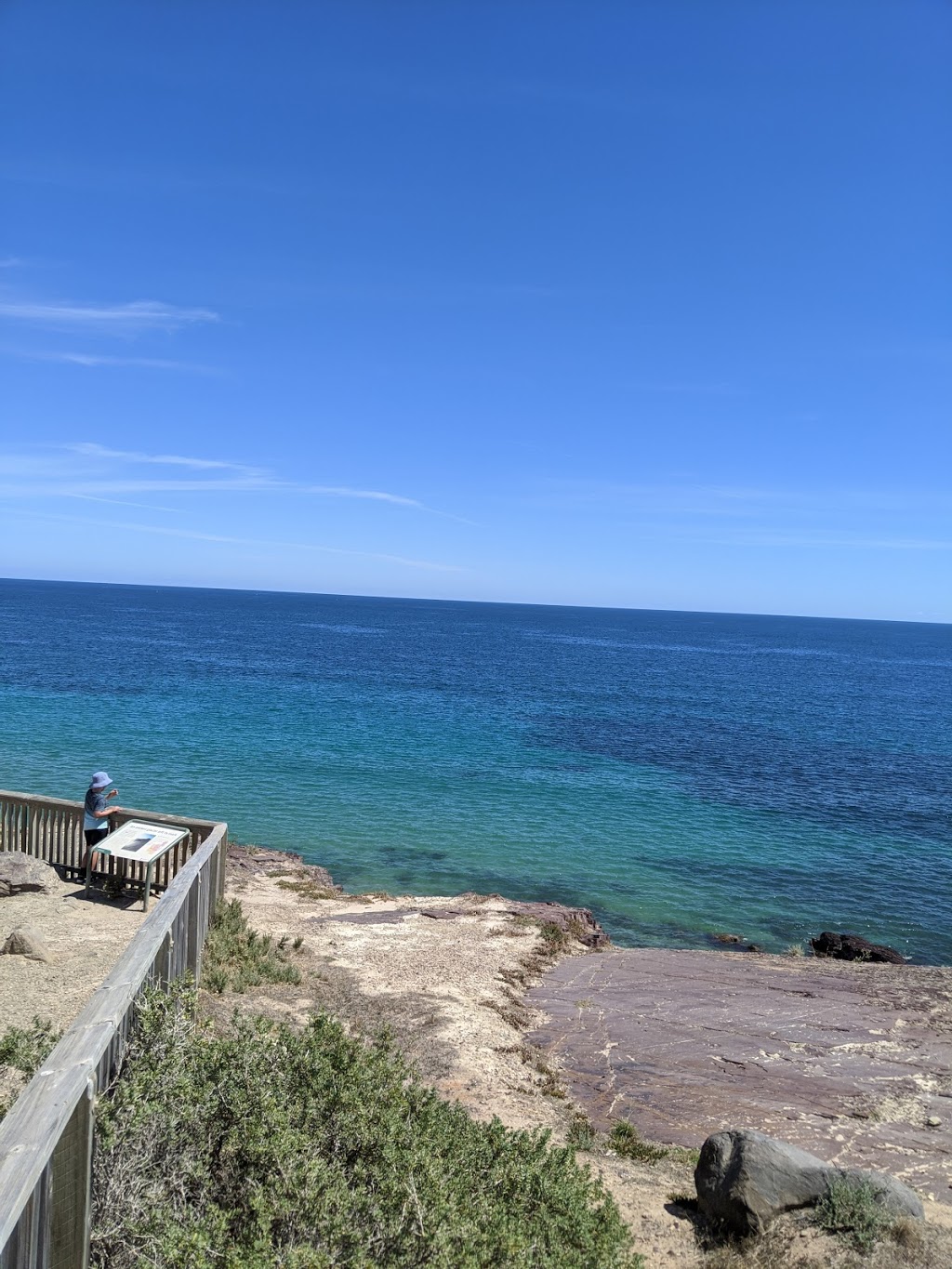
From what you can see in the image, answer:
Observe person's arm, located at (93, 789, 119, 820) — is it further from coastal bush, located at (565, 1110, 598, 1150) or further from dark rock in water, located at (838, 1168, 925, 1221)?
dark rock in water, located at (838, 1168, 925, 1221)

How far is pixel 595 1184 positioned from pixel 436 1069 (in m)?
4.02

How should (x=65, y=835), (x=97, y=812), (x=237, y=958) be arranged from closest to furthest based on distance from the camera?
(x=237, y=958), (x=97, y=812), (x=65, y=835)

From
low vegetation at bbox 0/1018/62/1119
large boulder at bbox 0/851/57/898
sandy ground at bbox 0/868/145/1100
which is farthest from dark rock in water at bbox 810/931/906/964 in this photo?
low vegetation at bbox 0/1018/62/1119

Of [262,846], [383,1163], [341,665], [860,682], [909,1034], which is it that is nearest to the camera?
[383,1163]

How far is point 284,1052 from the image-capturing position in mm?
5551

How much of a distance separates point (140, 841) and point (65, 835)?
2055 millimetres

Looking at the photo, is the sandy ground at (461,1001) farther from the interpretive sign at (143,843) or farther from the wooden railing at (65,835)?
the interpretive sign at (143,843)

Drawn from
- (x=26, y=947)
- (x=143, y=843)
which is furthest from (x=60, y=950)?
(x=143, y=843)

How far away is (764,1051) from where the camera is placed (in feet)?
36.3

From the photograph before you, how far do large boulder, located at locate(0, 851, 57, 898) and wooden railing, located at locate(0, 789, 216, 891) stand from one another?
50 cm

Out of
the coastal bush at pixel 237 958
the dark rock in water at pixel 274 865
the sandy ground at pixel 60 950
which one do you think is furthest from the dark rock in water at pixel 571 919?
the sandy ground at pixel 60 950

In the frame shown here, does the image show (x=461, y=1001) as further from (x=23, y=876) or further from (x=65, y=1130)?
(x=65, y=1130)

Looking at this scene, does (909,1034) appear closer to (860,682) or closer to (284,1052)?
(284,1052)

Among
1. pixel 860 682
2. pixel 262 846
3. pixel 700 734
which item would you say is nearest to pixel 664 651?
pixel 860 682
